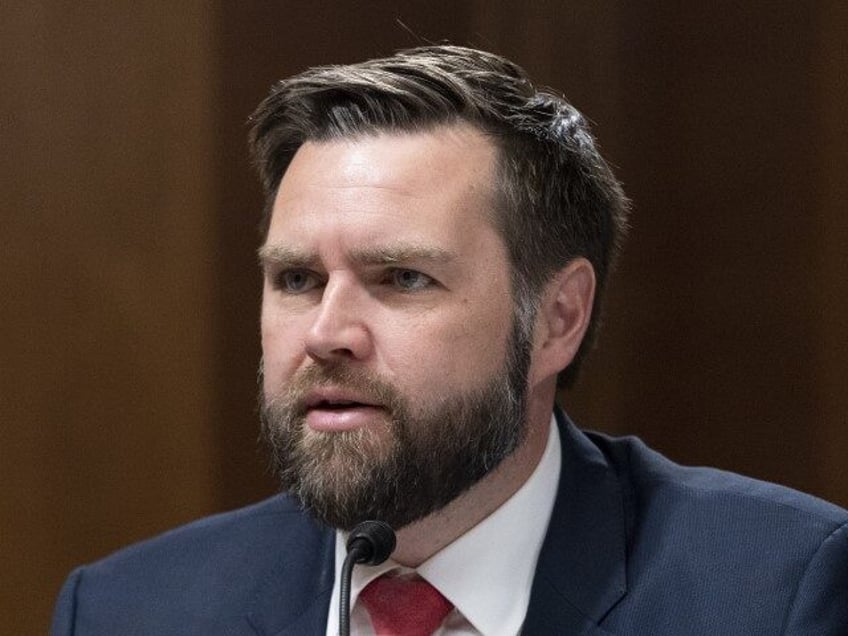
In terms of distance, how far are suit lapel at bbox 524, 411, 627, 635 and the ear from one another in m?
0.11

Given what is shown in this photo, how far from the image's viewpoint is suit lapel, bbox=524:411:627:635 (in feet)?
5.91

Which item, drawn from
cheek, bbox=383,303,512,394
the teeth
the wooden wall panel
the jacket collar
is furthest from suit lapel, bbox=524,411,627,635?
the wooden wall panel

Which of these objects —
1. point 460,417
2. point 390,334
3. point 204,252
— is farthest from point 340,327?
point 204,252

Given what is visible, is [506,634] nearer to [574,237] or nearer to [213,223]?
[574,237]

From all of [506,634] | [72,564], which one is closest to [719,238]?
[506,634]

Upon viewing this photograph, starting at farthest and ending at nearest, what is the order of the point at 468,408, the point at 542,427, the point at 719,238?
the point at 719,238, the point at 542,427, the point at 468,408

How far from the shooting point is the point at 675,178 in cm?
229

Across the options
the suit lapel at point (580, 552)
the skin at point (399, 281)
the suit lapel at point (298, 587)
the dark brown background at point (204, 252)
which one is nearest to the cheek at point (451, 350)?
the skin at point (399, 281)

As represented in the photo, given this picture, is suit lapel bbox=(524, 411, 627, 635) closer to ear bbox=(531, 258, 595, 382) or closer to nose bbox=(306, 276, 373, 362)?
ear bbox=(531, 258, 595, 382)

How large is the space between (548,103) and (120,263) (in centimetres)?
76

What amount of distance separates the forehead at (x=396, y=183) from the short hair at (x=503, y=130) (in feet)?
0.06

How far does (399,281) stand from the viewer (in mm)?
1780

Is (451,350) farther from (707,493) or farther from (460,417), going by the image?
(707,493)

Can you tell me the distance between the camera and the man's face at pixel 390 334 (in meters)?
1.74
